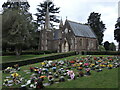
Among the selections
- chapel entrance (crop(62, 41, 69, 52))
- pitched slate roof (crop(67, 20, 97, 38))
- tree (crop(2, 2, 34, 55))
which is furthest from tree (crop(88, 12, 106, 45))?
tree (crop(2, 2, 34, 55))

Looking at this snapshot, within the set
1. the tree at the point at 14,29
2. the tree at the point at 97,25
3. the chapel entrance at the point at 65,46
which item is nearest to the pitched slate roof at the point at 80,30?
the chapel entrance at the point at 65,46

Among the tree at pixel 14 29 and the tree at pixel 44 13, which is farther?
the tree at pixel 44 13

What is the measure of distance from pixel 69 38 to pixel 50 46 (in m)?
11.0

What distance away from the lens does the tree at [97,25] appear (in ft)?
216

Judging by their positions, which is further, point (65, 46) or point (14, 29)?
point (65, 46)

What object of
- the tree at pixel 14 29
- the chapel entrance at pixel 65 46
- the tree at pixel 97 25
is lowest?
the chapel entrance at pixel 65 46

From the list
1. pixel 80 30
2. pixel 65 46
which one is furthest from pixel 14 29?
pixel 80 30

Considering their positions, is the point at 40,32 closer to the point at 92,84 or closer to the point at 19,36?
the point at 19,36

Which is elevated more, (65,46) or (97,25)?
(97,25)

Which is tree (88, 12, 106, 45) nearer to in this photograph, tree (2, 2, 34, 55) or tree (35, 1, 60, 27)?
tree (35, 1, 60, 27)

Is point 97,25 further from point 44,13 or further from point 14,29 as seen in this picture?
point 14,29

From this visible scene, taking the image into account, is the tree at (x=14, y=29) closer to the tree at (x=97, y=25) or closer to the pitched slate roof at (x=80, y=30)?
the pitched slate roof at (x=80, y=30)

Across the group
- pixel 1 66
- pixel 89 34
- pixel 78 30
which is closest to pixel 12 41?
pixel 1 66

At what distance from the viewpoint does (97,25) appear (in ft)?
220
